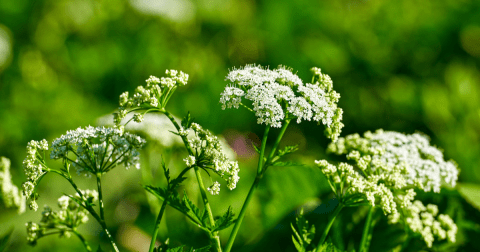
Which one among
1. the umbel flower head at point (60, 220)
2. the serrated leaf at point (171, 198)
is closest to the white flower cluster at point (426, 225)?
the serrated leaf at point (171, 198)

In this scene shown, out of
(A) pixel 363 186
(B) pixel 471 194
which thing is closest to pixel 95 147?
(A) pixel 363 186

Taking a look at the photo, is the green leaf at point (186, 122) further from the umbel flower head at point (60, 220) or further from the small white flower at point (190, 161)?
the umbel flower head at point (60, 220)

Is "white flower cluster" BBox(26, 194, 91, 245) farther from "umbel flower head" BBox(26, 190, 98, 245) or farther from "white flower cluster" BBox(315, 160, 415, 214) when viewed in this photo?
"white flower cluster" BBox(315, 160, 415, 214)

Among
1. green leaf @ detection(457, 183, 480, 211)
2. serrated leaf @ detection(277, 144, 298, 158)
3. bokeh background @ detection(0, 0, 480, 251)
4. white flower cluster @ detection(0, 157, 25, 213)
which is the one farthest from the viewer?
bokeh background @ detection(0, 0, 480, 251)

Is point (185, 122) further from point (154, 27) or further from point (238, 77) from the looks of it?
point (154, 27)

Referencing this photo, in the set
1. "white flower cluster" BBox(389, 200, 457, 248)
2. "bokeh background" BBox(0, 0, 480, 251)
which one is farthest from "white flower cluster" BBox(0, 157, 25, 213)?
"bokeh background" BBox(0, 0, 480, 251)

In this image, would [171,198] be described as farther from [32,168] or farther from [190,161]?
[32,168]

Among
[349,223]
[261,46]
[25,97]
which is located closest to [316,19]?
[261,46]
